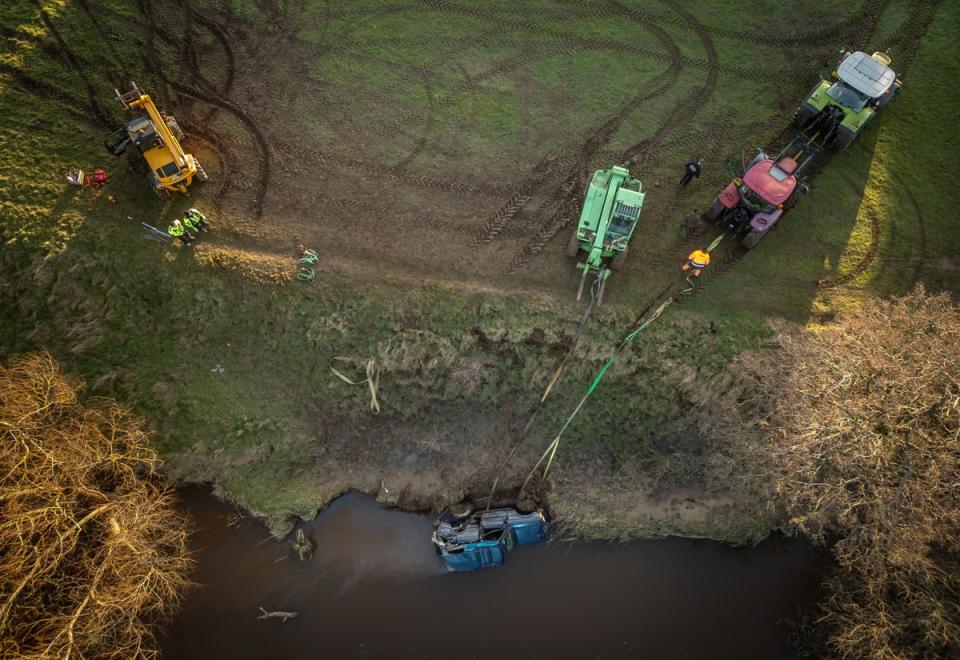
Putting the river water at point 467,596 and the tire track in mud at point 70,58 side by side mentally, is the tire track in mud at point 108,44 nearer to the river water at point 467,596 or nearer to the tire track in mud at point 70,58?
the tire track in mud at point 70,58

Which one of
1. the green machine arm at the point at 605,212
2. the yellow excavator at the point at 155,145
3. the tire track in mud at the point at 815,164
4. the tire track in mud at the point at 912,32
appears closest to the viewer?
the green machine arm at the point at 605,212

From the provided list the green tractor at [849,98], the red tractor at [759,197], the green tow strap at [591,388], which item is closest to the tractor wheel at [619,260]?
the green tow strap at [591,388]

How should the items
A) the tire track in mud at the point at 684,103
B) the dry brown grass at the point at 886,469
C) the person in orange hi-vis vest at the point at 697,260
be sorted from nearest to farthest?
the dry brown grass at the point at 886,469 < the person in orange hi-vis vest at the point at 697,260 < the tire track in mud at the point at 684,103

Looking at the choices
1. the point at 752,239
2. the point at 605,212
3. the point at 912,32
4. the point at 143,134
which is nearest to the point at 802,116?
the point at 752,239

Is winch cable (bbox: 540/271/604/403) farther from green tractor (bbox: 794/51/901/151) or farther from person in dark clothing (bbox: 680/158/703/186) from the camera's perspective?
green tractor (bbox: 794/51/901/151)

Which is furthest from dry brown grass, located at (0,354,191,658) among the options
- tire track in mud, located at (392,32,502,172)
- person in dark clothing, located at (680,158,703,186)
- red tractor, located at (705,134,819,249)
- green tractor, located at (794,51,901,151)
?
green tractor, located at (794,51,901,151)

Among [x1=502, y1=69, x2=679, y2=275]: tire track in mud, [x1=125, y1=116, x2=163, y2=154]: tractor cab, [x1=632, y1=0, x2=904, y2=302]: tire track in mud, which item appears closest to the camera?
[x1=125, y1=116, x2=163, y2=154]: tractor cab

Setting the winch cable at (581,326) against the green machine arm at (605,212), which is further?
the winch cable at (581,326)
